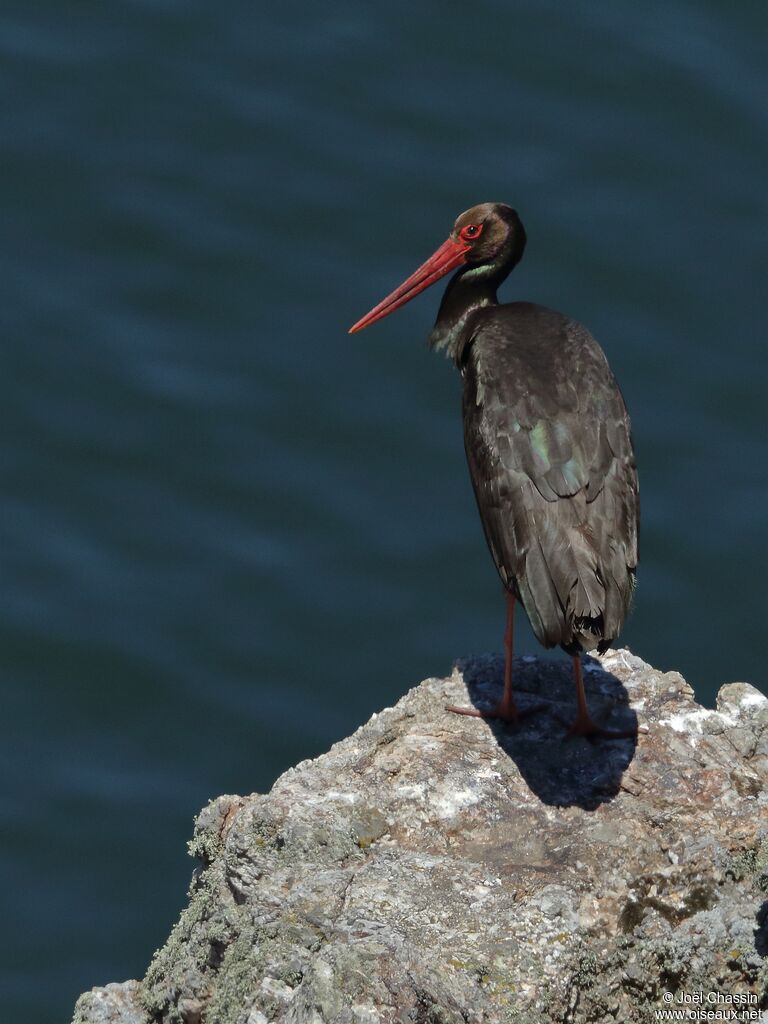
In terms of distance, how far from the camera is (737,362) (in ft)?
44.4

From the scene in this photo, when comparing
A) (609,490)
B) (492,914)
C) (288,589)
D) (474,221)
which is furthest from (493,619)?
(492,914)

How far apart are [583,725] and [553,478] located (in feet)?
3.57

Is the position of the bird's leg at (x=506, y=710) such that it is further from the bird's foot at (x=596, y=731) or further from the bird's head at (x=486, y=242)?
the bird's head at (x=486, y=242)

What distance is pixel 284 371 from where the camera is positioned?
13625 millimetres

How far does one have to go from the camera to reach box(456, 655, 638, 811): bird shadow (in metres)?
7.68

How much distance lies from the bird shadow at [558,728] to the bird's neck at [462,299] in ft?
6.91

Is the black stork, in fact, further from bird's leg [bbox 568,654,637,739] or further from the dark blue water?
the dark blue water

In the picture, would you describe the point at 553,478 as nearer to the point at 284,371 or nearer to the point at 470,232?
the point at 470,232

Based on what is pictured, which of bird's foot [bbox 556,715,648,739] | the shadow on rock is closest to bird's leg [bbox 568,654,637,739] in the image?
bird's foot [bbox 556,715,648,739]

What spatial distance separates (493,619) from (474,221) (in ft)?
10.0

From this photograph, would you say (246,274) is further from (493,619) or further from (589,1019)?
(589,1019)

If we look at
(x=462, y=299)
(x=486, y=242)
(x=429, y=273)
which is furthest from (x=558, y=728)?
(x=429, y=273)

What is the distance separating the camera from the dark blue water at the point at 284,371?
38.7ft

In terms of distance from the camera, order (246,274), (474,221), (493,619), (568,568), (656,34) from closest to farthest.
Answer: (568,568), (474,221), (493,619), (246,274), (656,34)
